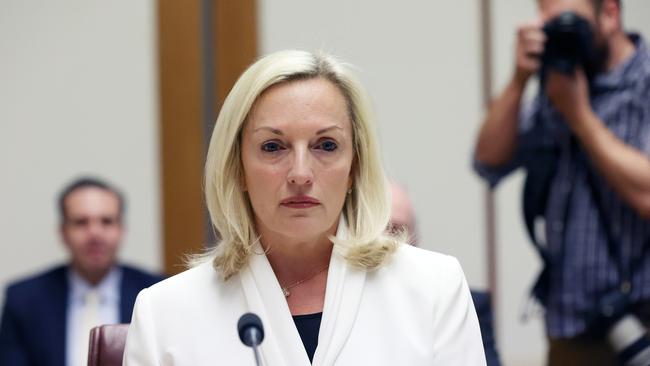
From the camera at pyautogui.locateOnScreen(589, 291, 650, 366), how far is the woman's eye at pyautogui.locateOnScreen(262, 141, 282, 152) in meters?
1.19

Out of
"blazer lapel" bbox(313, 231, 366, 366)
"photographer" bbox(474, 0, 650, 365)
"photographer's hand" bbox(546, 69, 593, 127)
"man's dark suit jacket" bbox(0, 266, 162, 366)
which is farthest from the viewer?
"man's dark suit jacket" bbox(0, 266, 162, 366)

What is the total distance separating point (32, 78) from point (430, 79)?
1821 mm

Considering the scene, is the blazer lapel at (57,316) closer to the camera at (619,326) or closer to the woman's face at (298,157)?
the camera at (619,326)

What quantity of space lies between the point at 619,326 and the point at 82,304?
2.26m

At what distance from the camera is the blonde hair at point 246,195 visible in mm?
2547

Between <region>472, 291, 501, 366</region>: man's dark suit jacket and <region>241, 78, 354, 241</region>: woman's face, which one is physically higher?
<region>241, 78, 354, 241</region>: woman's face

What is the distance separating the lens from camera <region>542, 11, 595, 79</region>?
3.64 m

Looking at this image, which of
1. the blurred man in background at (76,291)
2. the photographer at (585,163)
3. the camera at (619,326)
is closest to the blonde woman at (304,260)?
the camera at (619,326)

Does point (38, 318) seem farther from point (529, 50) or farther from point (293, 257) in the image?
point (293, 257)

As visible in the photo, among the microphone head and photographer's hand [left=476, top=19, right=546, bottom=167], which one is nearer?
the microphone head

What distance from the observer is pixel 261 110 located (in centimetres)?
252

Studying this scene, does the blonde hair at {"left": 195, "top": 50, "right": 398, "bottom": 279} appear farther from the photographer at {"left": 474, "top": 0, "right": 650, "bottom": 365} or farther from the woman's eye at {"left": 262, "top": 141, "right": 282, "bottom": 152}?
the photographer at {"left": 474, "top": 0, "right": 650, "bottom": 365}

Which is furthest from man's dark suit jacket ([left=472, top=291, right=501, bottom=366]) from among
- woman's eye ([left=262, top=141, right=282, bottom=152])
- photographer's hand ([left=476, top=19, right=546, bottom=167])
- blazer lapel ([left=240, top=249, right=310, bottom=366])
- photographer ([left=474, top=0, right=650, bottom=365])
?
woman's eye ([left=262, top=141, right=282, bottom=152])

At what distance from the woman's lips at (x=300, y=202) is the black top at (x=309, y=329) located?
0.73 ft
